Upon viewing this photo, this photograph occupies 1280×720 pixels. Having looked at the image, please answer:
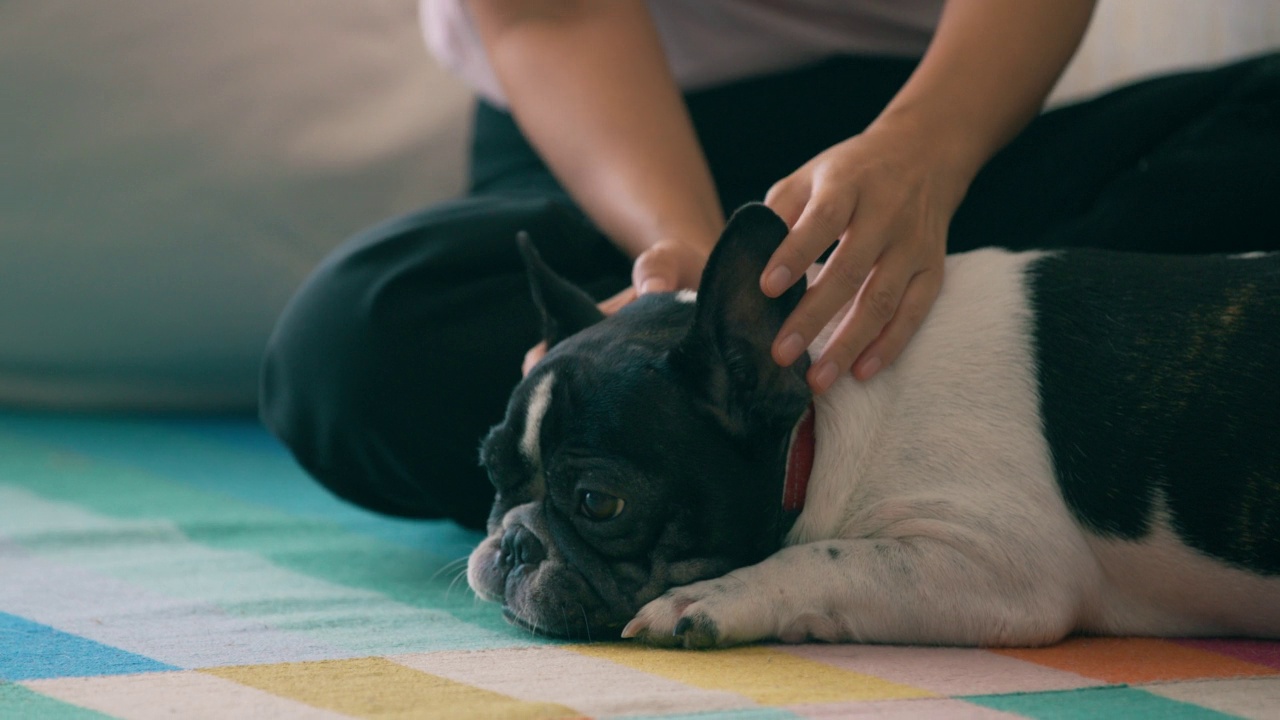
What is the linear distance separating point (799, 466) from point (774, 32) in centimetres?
136

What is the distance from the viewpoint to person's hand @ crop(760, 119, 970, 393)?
6.05 feet

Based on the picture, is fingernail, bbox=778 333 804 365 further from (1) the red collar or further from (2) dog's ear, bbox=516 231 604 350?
(2) dog's ear, bbox=516 231 604 350

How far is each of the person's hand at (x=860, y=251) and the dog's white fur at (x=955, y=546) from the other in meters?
0.06

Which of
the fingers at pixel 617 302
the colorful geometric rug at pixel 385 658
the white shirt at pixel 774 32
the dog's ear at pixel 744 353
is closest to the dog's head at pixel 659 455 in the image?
the dog's ear at pixel 744 353

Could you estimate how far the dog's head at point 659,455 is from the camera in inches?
71.0

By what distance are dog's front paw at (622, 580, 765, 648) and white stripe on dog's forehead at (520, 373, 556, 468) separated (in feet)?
0.99

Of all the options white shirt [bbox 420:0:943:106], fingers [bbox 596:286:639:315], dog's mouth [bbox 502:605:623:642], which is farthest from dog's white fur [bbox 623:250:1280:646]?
white shirt [bbox 420:0:943:106]

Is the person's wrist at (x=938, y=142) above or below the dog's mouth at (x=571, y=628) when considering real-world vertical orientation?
above

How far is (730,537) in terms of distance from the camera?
6.06 ft

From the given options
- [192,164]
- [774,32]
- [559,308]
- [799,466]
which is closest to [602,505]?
[799,466]

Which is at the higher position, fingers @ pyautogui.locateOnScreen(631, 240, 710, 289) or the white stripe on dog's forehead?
fingers @ pyautogui.locateOnScreen(631, 240, 710, 289)

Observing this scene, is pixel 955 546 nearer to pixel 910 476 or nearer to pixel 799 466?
pixel 910 476

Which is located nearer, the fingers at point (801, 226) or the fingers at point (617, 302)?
the fingers at point (801, 226)

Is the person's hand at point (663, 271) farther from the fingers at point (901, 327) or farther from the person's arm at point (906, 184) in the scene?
the fingers at point (901, 327)
